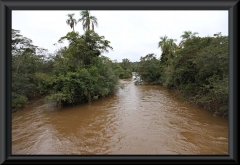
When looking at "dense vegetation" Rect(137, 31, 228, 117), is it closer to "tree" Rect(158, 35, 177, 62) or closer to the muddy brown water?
the muddy brown water

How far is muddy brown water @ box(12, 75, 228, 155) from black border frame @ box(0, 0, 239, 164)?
246cm

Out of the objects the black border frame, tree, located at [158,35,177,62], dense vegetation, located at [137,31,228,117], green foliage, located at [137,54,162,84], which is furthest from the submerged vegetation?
tree, located at [158,35,177,62]

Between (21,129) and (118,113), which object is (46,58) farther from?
(118,113)

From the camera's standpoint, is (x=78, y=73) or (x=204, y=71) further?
(x=78, y=73)

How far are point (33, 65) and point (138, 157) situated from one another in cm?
977

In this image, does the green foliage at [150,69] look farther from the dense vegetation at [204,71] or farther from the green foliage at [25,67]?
the green foliage at [25,67]

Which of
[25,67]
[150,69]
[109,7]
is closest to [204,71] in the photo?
[109,7]

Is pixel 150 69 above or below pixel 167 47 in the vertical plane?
below

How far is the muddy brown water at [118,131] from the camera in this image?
12.4 feet

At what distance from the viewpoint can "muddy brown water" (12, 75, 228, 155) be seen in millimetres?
3785

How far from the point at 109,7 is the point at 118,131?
4.46 meters

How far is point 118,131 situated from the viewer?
16.0ft

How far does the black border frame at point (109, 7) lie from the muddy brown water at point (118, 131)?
2.46 meters

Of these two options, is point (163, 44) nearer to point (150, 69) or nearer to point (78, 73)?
point (150, 69)
